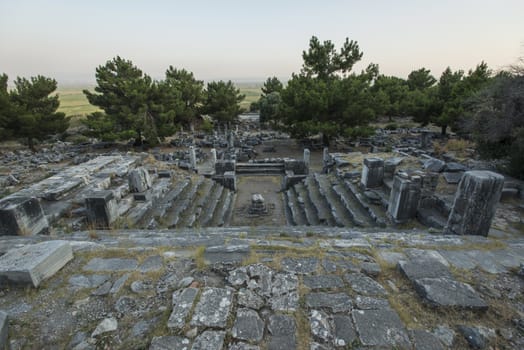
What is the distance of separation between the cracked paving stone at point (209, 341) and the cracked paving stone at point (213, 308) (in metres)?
0.07

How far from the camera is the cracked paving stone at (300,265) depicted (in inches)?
95.0

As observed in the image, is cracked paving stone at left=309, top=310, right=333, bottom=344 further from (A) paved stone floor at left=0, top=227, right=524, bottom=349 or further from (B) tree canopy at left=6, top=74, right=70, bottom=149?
(B) tree canopy at left=6, top=74, right=70, bottom=149

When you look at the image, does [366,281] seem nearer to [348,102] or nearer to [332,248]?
[332,248]

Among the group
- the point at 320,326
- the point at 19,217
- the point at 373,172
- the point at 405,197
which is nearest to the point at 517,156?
the point at 373,172

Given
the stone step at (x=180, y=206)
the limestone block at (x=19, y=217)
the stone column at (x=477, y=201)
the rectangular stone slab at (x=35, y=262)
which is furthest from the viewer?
the stone step at (x=180, y=206)

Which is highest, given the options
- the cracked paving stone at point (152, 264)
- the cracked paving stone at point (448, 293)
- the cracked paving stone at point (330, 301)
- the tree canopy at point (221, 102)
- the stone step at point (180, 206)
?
the tree canopy at point (221, 102)

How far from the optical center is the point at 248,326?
1751 mm

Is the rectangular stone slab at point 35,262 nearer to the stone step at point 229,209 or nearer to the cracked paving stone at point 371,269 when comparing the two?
the cracked paving stone at point 371,269

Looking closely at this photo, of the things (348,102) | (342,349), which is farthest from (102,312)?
(348,102)

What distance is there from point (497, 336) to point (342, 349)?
3.98 feet

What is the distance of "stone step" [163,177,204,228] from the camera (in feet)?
20.9

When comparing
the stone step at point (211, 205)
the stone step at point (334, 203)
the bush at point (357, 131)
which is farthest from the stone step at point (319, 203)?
the bush at point (357, 131)

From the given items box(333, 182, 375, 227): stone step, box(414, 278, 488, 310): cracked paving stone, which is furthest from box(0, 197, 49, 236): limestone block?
box(333, 182, 375, 227): stone step

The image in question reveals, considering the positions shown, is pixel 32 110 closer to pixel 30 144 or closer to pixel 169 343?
pixel 30 144
